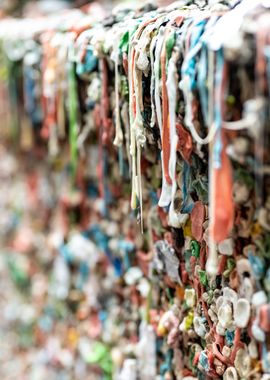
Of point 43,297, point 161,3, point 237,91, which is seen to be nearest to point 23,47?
point 161,3

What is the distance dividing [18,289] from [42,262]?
23cm

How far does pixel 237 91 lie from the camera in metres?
0.99

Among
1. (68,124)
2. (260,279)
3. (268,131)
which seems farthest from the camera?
(68,124)

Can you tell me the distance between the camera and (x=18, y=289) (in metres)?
2.58

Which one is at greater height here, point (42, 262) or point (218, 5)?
point (218, 5)

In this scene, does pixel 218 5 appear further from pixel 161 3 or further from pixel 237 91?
pixel 161 3

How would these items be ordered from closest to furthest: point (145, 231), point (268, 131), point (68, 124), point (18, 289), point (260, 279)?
point (268, 131), point (260, 279), point (145, 231), point (68, 124), point (18, 289)

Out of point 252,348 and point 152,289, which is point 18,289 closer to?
point 152,289

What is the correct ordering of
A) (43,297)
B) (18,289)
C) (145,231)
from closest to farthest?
(145,231) < (43,297) < (18,289)

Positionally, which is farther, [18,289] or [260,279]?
[18,289]

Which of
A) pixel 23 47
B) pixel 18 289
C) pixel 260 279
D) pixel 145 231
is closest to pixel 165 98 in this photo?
pixel 260 279

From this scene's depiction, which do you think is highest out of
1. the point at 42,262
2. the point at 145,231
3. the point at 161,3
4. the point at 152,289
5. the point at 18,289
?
the point at 161,3

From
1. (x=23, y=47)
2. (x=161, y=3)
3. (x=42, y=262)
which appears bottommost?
(x=42, y=262)

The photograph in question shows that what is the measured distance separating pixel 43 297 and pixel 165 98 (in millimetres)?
1435
